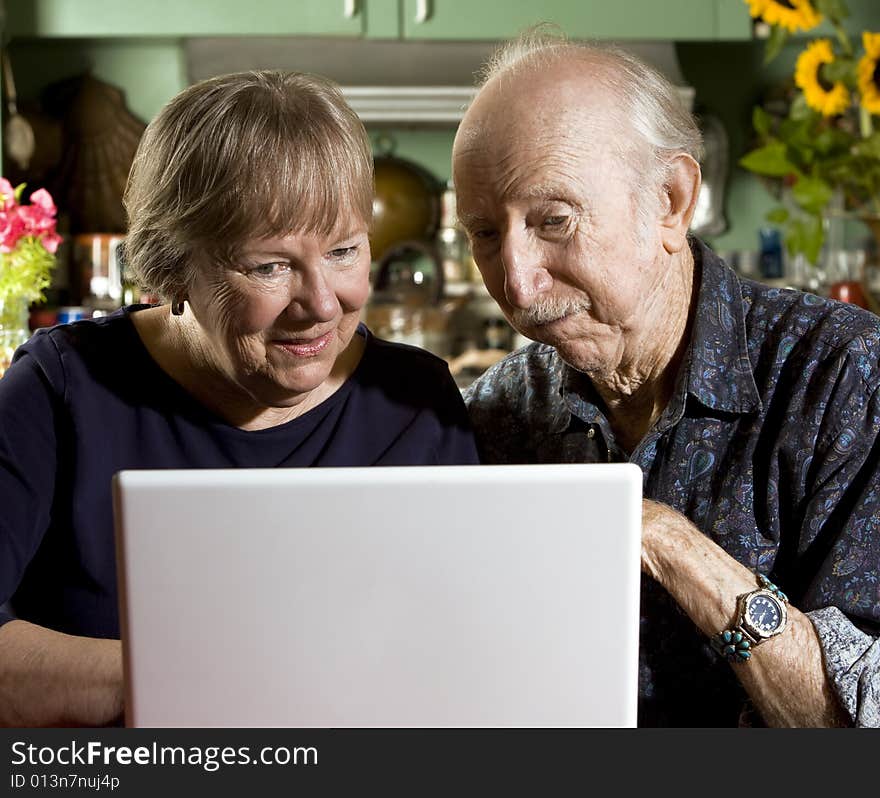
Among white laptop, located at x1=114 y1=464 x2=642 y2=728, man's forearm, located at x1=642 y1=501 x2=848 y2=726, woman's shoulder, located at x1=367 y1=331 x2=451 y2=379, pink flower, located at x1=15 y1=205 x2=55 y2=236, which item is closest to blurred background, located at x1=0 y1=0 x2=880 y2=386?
pink flower, located at x1=15 y1=205 x2=55 y2=236

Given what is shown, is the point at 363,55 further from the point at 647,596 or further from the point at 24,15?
the point at 647,596

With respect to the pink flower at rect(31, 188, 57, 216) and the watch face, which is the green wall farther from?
the watch face

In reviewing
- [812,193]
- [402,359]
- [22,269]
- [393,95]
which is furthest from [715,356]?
[393,95]

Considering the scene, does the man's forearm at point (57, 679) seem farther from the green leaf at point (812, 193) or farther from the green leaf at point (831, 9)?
the green leaf at point (831, 9)

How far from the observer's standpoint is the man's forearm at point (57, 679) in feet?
2.87

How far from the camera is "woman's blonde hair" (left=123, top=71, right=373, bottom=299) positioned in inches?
39.0

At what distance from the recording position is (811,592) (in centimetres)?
102

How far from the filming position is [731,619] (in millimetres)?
952

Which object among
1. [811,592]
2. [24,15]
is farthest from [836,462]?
[24,15]

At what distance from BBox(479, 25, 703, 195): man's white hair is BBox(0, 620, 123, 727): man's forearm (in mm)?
678

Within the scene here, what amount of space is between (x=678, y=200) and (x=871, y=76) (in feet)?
4.23

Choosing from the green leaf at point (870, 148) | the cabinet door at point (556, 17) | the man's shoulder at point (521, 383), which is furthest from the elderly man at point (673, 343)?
the cabinet door at point (556, 17)

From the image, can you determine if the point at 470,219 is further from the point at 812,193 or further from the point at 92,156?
the point at 92,156

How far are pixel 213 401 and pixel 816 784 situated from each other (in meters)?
0.73
